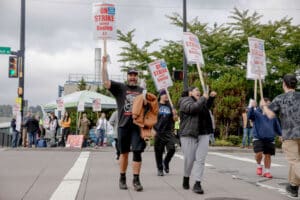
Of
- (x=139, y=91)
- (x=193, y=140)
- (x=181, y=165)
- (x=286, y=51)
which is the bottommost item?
(x=181, y=165)

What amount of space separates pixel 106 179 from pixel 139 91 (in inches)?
89.3

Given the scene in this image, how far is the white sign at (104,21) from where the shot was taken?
9.00 meters

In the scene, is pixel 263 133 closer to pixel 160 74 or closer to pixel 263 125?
pixel 263 125

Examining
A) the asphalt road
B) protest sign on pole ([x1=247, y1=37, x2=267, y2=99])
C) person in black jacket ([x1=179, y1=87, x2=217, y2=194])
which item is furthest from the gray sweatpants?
protest sign on pole ([x1=247, y1=37, x2=267, y2=99])

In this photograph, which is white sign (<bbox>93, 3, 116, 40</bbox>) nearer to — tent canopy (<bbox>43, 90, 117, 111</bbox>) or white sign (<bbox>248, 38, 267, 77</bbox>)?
white sign (<bbox>248, 38, 267, 77</bbox>)

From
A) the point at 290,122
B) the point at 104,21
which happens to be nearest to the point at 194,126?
the point at 290,122

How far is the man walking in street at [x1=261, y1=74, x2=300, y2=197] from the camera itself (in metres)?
7.52

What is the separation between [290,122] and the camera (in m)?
7.61

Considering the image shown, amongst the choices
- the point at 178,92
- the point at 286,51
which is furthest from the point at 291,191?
the point at 286,51

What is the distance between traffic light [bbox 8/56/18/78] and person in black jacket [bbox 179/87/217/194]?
55.9ft

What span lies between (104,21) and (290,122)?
11.9 feet

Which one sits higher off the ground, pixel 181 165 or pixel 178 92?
pixel 178 92

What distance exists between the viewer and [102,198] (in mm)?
7516

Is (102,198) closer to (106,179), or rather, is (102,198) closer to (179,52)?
(106,179)
